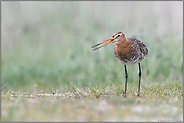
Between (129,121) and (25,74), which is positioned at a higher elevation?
(25,74)

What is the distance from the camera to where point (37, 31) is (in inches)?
415

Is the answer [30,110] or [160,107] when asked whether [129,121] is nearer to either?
[160,107]

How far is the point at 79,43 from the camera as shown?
9.66 m

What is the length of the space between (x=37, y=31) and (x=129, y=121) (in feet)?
24.0

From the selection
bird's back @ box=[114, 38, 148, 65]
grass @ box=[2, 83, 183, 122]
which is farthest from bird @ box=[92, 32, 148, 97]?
grass @ box=[2, 83, 183, 122]

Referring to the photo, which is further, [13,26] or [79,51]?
[13,26]

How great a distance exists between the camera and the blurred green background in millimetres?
8219

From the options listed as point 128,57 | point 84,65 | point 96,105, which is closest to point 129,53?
point 128,57

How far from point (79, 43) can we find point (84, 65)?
4.11ft

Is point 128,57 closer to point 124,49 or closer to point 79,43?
point 124,49

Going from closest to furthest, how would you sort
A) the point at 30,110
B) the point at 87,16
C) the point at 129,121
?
the point at 129,121, the point at 30,110, the point at 87,16

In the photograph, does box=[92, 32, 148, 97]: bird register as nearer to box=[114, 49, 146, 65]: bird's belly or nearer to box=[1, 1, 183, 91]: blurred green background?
box=[114, 49, 146, 65]: bird's belly

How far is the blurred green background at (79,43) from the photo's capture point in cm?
822

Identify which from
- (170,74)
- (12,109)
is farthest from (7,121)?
(170,74)
